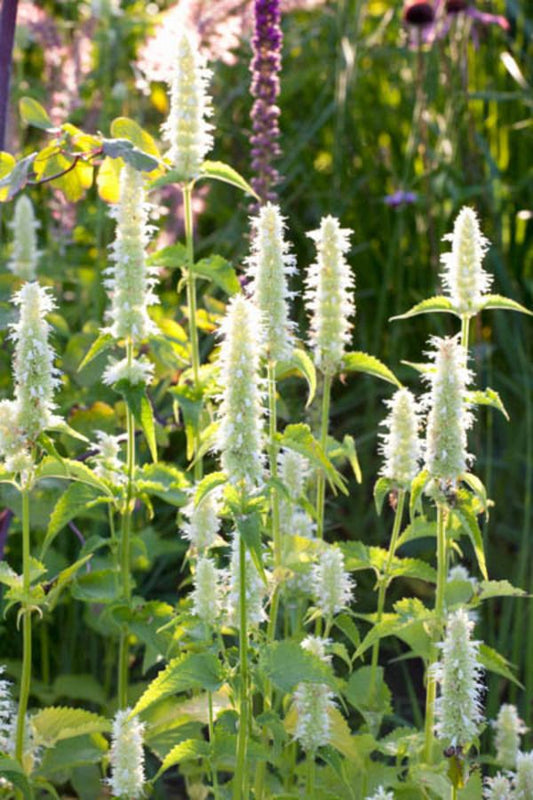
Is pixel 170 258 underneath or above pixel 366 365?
above

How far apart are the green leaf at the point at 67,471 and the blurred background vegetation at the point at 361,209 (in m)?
0.77

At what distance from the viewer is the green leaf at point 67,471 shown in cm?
191

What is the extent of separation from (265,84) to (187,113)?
0.79 metres

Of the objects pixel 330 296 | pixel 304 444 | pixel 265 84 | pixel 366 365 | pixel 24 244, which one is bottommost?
pixel 304 444

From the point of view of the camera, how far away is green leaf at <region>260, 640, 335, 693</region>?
175 cm

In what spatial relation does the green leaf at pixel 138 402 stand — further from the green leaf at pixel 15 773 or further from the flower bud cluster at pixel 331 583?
the green leaf at pixel 15 773

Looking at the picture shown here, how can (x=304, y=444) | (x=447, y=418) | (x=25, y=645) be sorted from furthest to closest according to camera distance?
(x=25, y=645) → (x=304, y=444) → (x=447, y=418)

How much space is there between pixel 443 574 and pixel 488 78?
11.4ft

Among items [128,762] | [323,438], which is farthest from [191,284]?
[128,762]

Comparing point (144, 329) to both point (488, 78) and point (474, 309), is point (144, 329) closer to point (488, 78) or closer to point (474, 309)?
point (474, 309)

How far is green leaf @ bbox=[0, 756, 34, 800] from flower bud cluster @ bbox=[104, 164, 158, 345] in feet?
2.18

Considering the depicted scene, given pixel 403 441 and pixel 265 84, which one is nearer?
pixel 403 441

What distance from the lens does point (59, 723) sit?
85.6 inches

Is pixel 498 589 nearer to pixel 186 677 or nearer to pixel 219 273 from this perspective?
pixel 186 677
